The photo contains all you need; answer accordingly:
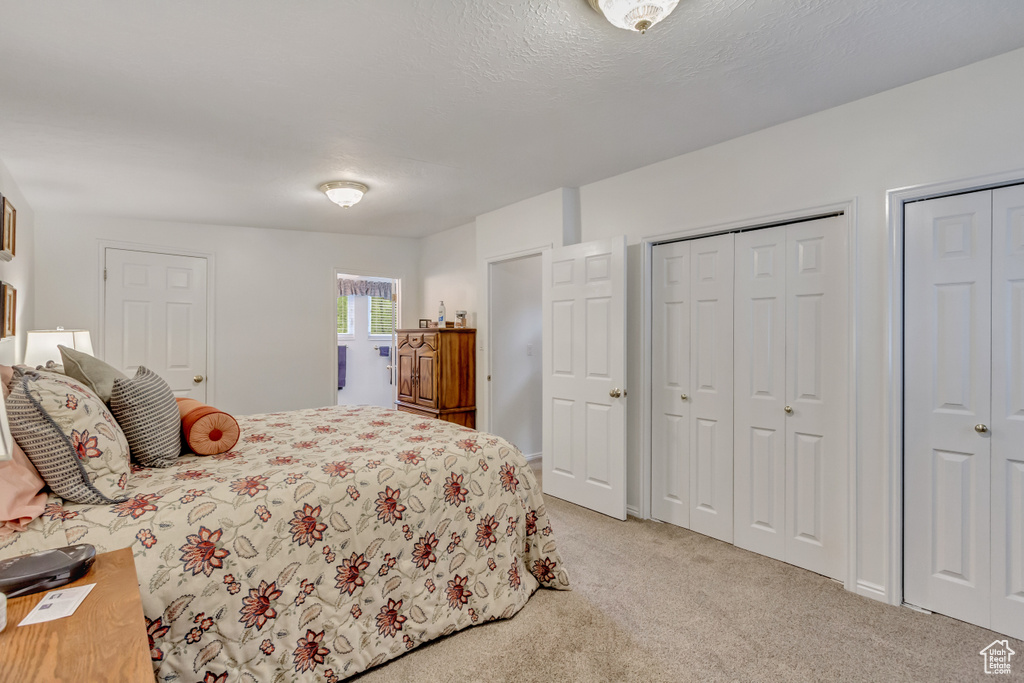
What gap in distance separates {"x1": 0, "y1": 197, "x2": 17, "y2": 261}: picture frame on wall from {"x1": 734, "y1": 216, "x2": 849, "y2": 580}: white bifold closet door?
4010 millimetres

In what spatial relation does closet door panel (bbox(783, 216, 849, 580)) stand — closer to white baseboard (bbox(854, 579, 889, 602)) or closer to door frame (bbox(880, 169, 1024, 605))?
white baseboard (bbox(854, 579, 889, 602))

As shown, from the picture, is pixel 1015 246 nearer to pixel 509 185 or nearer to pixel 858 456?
pixel 858 456

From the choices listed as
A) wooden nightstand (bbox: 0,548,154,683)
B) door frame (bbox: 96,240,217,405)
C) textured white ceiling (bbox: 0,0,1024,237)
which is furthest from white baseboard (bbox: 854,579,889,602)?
door frame (bbox: 96,240,217,405)

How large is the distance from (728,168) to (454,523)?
2.48 meters

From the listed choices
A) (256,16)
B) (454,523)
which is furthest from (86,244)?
(454,523)

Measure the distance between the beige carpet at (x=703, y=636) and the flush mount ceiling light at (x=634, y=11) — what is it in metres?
2.29

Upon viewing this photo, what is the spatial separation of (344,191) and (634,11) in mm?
2568

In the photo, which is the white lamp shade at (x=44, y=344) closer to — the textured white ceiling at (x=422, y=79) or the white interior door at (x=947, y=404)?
the textured white ceiling at (x=422, y=79)

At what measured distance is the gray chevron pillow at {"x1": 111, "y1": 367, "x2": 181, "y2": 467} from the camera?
6.41ft

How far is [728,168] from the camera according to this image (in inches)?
121

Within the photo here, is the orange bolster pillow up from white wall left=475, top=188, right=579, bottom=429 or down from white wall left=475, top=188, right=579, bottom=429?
Answer: down

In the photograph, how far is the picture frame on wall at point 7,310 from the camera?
2.81m

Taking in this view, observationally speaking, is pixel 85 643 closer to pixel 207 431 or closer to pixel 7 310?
pixel 207 431

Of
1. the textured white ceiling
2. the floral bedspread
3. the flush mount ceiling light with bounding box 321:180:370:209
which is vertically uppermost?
the textured white ceiling
